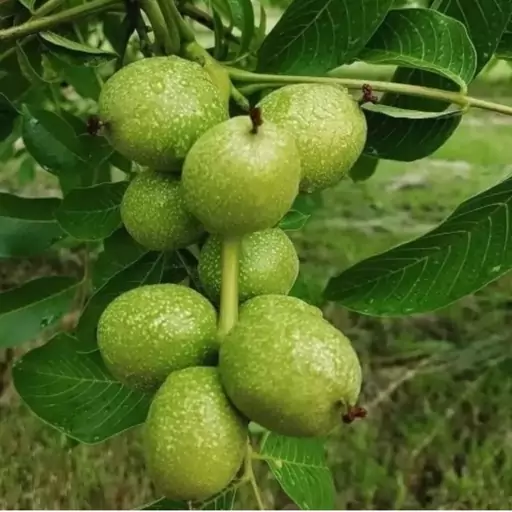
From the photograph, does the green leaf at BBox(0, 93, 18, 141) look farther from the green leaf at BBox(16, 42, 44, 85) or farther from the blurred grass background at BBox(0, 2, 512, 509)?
the blurred grass background at BBox(0, 2, 512, 509)

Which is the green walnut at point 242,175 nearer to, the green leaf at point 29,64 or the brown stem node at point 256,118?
the brown stem node at point 256,118

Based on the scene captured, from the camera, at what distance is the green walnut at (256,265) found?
17.7 inches

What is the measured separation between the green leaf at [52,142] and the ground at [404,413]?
54 cm

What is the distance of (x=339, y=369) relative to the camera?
0.38 meters

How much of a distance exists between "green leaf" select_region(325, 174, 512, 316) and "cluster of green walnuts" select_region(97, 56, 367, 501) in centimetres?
7

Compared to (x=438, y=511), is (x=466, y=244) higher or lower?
higher

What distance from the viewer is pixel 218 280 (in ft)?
1.49

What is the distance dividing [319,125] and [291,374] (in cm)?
14

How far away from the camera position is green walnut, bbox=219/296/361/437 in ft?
1.24

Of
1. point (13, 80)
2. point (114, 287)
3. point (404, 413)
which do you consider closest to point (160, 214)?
point (114, 287)

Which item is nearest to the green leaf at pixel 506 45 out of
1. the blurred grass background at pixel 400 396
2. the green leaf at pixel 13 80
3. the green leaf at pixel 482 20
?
the green leaf at pixel 482 20

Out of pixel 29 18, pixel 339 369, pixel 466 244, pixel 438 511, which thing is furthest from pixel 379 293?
pixel 438 511

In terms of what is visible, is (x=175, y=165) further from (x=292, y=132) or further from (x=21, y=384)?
(x=21, y=384)

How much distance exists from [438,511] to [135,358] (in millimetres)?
754
